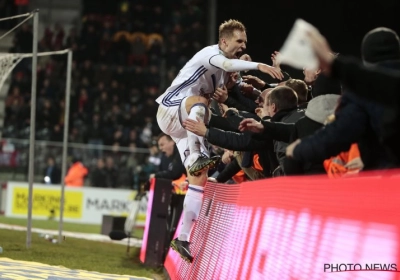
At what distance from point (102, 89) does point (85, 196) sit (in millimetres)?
5550

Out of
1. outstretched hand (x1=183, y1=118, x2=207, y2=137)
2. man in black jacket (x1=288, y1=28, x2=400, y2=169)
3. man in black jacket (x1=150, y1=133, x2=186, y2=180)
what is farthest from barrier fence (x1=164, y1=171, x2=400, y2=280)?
man in black jacket (x1=150, y1=133, x2=186, y2=180)

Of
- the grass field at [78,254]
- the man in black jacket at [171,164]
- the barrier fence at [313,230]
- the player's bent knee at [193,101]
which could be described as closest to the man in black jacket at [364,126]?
the barrier fence at [313,230]

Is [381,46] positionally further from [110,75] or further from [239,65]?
[110,75]

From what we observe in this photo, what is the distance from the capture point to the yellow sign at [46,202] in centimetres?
2384

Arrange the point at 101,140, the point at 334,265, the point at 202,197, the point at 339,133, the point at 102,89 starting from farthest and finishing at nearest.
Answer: the point at 102,89 < the point at 101,140 < the point at 202,197 < the point at 339,133 < the point at 334,265

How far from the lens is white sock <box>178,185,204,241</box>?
8.04 m

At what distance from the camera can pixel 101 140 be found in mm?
26297

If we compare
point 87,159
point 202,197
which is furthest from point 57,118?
point 202,197

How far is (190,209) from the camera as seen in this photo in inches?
319

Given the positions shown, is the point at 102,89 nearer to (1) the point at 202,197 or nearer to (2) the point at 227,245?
(1) the point at 202,197

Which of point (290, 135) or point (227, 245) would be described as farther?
point (227, 245)

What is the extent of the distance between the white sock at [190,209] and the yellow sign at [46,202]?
16107 millimetres

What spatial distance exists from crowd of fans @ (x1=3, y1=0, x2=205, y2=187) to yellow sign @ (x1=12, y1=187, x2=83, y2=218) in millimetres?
698
